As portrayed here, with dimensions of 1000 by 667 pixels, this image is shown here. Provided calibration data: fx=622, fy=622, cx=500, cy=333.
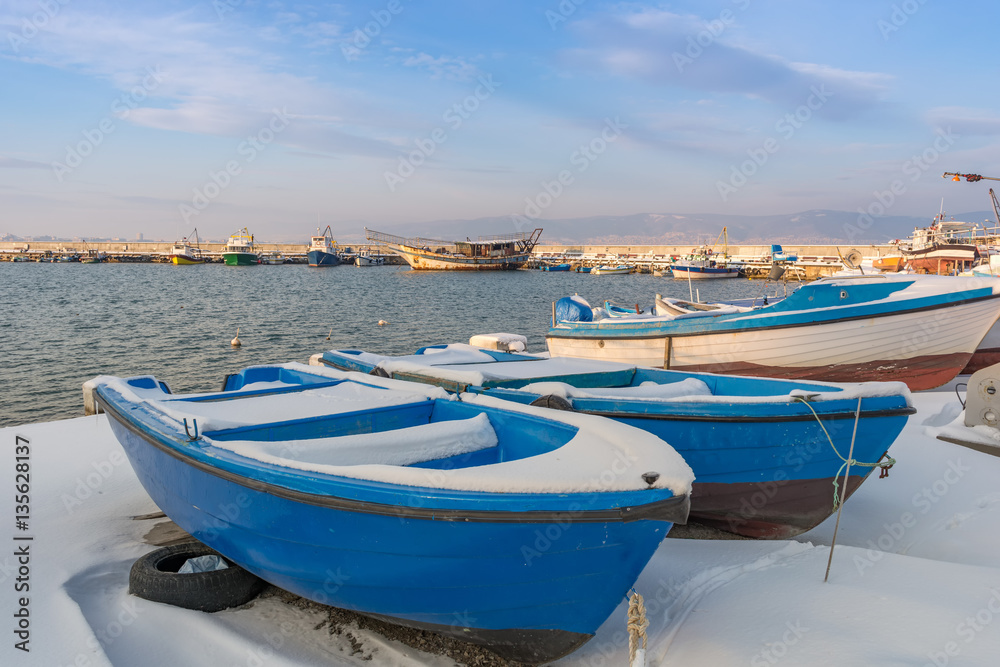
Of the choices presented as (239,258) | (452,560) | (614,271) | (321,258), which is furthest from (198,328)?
(239,258)

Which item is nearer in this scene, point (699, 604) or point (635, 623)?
point (635, 623)

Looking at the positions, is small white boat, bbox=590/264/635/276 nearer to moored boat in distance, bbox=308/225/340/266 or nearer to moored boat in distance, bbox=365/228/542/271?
moored boat in distance, bbox=365/228/542/271

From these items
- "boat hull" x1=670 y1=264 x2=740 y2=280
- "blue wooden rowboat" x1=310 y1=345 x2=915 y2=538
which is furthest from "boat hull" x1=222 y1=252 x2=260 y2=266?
"blue wooden rowboat" x1=310 y1=345 x2=915 y2=538

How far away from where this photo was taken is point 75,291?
1817 inches

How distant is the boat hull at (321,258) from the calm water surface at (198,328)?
1938 inches

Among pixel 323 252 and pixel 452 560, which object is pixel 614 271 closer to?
pixel 323 252

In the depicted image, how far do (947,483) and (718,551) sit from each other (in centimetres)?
315

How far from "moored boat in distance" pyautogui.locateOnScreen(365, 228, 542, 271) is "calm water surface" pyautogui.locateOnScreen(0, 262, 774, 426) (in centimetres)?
3693

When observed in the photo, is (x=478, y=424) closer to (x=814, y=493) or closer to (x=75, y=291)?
(x=814, y=493)

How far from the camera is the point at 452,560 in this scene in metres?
3.38

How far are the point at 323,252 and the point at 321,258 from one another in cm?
117

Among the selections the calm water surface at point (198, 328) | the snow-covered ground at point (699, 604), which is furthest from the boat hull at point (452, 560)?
the calm water surface at point (198, 328)

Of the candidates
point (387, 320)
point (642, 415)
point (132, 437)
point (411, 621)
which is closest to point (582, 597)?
point (411, 621)

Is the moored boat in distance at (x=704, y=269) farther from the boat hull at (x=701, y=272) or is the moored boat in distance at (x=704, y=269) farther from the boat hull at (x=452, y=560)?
the boat hull at (x=452, y=560)
